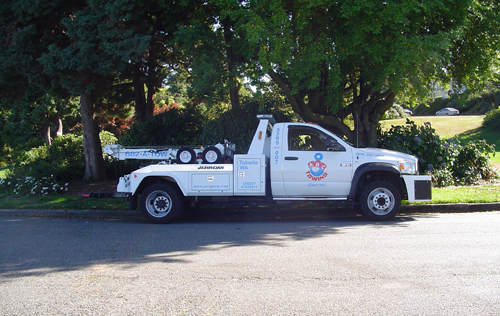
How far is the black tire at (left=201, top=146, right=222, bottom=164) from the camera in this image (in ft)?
30.3

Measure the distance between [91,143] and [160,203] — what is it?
6514mm

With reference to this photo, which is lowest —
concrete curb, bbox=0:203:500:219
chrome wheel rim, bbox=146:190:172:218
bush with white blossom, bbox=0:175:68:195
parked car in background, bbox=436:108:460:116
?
concrete curb, bbox=0:203:500:219

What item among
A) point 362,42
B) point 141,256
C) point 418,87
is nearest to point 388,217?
point 418,87

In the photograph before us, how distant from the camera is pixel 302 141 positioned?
953cm

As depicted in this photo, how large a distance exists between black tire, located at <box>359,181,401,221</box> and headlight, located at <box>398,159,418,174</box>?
0.39 m

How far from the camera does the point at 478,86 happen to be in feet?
44.7

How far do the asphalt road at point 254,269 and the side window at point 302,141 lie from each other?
1.62 meters

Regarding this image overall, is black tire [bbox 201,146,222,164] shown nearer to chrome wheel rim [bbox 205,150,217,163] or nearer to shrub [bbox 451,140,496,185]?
chrome wheel rim [bbox 205,150,217,163]

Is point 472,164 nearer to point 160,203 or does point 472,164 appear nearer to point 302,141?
point 302,141

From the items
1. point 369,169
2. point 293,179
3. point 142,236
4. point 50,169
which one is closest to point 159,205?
point 142,236

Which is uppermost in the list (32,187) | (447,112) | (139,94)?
(447,112)

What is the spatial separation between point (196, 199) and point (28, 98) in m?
7.56

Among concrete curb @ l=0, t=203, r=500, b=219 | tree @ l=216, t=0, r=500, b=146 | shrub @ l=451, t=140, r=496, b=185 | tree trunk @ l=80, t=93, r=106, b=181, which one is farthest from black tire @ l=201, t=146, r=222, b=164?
shrub @ l=451, t=140, r=496, b=185

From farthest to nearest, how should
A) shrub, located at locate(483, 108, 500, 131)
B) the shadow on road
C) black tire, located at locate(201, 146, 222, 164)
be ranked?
shrub, located at locate(483, 108, 500, 131) < black tire, located at locate(201, 146, 222, 164) < the shadow on road
